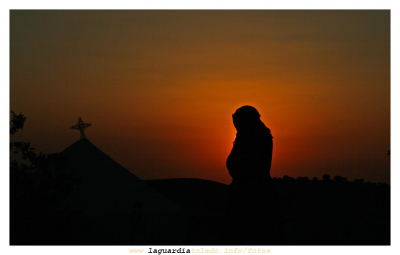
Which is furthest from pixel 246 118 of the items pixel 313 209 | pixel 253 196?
pixel 313 209

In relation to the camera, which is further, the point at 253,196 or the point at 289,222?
the point at 289,222

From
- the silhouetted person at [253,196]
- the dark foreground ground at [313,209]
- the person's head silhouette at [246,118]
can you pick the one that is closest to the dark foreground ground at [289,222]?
the dark foreground ground at [313,209]

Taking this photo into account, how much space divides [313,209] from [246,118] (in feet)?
46.1

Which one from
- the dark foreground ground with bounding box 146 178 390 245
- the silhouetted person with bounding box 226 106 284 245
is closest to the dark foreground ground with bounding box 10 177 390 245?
the dark foreground ground with bounding box 146 178 390 245

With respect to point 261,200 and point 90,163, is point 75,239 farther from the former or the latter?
point 261,200

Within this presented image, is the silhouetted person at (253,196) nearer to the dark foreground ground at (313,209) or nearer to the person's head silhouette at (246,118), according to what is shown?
the person's head silhouette at (246,118)

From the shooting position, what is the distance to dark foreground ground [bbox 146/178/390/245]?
6570 millimetres

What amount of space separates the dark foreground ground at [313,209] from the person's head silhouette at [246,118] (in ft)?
5.02

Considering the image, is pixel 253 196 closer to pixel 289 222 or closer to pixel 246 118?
pixel 289 222

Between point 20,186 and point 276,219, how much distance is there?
20.7 feet

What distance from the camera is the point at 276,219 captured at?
6328 mm

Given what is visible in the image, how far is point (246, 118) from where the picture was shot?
6.46 meters

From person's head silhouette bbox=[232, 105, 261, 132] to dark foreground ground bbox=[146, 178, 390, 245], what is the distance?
1531mm
